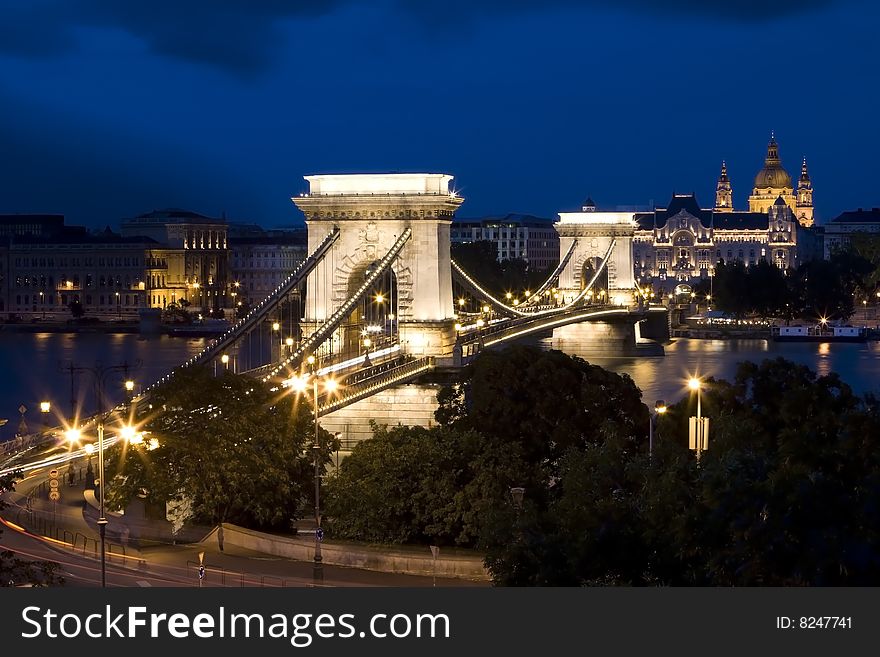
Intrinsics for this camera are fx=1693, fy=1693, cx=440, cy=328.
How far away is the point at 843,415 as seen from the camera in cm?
2172

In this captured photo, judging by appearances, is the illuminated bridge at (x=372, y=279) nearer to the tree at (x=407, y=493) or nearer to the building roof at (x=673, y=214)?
the tree at (x=407, y=493)

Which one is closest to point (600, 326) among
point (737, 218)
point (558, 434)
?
point (558, 434)

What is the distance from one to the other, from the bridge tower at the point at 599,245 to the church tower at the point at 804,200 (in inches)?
4015

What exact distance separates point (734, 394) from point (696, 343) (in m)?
64.5

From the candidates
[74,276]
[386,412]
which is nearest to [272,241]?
[74,276]

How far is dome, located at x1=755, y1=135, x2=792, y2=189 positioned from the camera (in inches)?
6811

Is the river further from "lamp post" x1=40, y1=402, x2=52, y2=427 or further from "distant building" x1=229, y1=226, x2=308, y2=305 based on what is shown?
"distant building" x1=229, y1=226, x2=308, y2=305

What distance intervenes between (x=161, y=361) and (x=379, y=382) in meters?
39.8

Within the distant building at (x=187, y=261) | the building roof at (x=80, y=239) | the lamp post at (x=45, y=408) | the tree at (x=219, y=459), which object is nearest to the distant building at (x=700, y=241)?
the distant building at (x=187, y=261)

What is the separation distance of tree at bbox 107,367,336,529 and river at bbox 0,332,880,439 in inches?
633

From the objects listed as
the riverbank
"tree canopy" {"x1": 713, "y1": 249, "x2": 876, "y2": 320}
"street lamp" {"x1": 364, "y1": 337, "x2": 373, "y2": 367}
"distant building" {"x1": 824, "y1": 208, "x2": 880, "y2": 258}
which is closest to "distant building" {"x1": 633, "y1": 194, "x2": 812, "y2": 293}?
"distant building" {"x1": 824, "y1": 208, "x2": 880, "y2": 258}

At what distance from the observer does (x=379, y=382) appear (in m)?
37.1

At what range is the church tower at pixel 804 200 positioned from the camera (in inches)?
7057

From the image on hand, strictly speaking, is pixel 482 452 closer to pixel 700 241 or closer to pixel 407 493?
pixel 407 493
